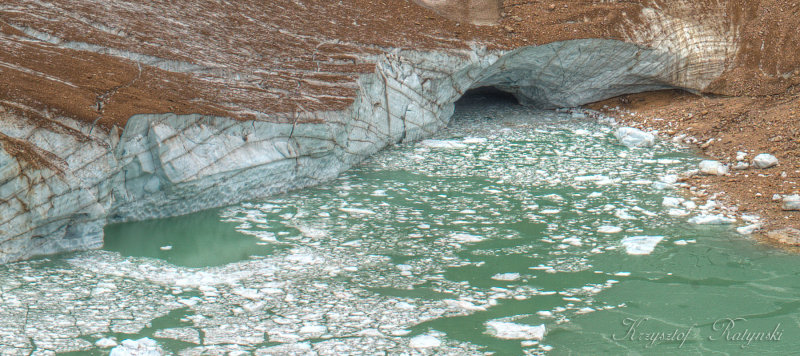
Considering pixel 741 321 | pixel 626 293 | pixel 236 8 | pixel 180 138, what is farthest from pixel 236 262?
pixel 236 8

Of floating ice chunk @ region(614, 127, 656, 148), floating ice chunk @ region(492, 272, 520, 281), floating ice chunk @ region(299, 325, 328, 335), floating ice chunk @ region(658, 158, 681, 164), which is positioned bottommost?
floating ice chunk @ region(299, 325, 328, 335)

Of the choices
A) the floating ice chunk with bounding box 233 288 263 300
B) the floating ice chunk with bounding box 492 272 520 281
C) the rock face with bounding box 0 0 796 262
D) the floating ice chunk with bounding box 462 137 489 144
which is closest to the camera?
the floating ice chunk with bounding box 233 288 263 300

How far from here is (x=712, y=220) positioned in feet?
23.2

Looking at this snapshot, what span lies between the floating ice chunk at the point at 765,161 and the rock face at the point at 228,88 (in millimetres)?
3315

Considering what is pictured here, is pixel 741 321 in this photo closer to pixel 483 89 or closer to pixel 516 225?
pixel 516 225

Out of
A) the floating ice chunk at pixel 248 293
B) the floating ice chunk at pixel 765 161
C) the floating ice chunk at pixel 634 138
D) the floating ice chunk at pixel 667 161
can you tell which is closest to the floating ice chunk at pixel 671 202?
the floating ice chunk at pixel 765 161

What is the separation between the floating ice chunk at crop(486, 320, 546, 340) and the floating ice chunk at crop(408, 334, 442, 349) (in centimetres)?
38

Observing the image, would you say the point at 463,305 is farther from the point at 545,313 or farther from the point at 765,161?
the point at 765,161

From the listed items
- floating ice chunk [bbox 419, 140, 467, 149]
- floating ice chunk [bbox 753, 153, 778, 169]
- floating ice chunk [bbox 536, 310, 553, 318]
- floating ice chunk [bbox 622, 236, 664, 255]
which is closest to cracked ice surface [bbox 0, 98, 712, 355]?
floating ice chunk [bbox 536, 310, 553, 318]

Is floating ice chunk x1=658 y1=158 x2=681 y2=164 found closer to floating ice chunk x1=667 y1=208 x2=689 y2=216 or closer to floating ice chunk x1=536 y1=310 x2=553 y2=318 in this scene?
floating ice chunk x1=667 y1=208 x2=689 y2=216

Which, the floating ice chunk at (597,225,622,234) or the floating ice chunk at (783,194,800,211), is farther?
the floating ice chunk at (783,194,800,211)

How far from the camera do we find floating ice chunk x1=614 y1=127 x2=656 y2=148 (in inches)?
A: 388

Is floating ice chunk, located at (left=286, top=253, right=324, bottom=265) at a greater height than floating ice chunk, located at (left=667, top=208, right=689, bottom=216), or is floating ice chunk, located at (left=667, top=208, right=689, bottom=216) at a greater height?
floating ice chunk, located at (left=667, top=208, right=689, bottom=216)

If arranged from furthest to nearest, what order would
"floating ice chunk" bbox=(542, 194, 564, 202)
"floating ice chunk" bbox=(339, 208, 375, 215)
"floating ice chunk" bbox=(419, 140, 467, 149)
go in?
"floating ice chunk" bbox=(419, 140, 467, 149) → "floating ice chunk" bbox=(542, 194, 564, 202) → "floating ice chunk" bbox=(339, 208, 375, 215)
